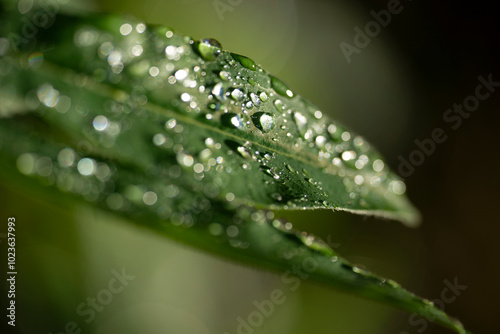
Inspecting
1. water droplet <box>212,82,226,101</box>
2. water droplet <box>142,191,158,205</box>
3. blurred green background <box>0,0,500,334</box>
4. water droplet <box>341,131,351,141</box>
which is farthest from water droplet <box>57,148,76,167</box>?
blurred green background <box>0,0,500,334</box>

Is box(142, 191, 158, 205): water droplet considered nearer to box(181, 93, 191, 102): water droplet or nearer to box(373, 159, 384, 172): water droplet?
box(181, 93, 191, 102): water droplet

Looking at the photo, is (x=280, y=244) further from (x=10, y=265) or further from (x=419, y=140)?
(x=419, y=140)

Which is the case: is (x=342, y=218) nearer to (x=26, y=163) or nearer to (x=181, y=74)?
(x=181, y=74)

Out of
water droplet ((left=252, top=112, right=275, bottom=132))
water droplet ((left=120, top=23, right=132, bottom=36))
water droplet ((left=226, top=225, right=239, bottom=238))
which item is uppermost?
water droplet ((left=252, top=112, right=275, bottom=132))

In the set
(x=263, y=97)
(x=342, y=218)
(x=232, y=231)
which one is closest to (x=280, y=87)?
(x=263, y=97)

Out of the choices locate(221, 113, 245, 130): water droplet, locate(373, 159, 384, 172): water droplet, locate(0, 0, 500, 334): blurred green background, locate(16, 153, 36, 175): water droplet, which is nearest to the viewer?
locate(16, 153, 36, 175): water droplet

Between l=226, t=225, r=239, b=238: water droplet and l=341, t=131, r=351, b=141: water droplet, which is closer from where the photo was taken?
l=226, t=225, r=239, b=238: water droplet
